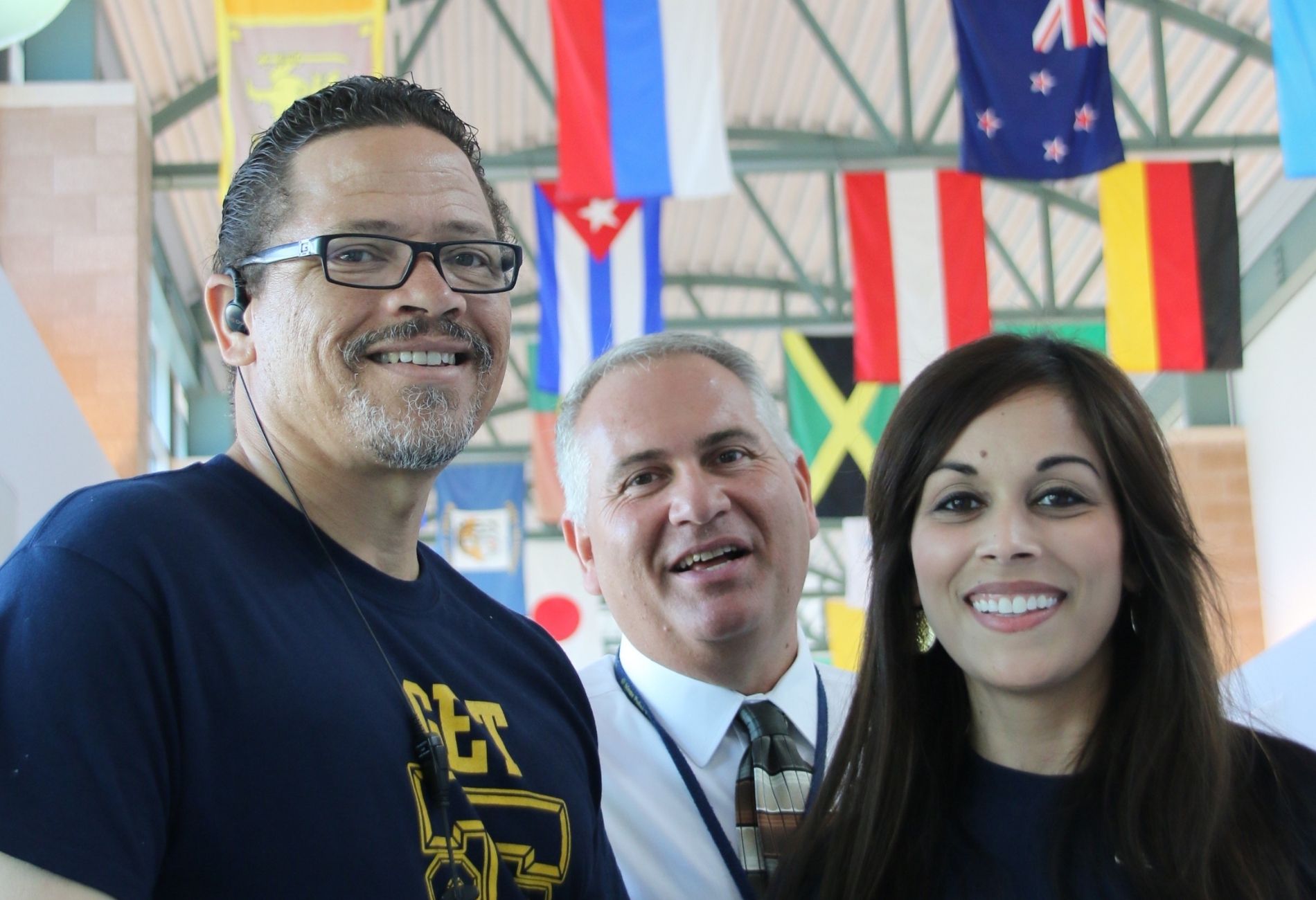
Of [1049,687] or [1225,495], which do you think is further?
[1225,495]

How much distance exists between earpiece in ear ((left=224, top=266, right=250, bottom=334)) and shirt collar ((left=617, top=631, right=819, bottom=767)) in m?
1.09

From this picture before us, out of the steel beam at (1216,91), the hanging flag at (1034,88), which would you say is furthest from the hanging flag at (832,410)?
the steel beam at (1216,91)

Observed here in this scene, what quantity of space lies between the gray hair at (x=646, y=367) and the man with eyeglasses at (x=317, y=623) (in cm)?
72

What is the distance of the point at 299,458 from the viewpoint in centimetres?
190

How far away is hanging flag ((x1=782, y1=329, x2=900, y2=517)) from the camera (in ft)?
31.4

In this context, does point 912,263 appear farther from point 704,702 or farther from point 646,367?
point 704,702

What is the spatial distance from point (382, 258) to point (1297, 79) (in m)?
6.82

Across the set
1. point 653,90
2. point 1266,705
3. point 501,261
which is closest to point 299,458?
point 501,261

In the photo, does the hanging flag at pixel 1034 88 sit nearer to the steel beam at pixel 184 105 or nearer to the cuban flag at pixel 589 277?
the cuban flag at pixel 589 277

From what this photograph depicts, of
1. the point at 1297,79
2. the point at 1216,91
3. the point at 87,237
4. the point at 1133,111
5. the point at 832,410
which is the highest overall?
the point at 1216,91

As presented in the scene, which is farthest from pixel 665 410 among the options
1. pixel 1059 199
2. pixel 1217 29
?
pixel 1059 199

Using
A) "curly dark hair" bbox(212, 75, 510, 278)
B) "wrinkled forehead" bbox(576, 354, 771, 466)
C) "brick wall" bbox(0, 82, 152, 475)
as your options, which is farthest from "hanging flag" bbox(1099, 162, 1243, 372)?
"curly dark hair" bbox(212, 75, 510, 278)

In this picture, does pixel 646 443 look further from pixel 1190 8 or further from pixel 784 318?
pixel 784 318

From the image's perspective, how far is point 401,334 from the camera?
1.89 metres
